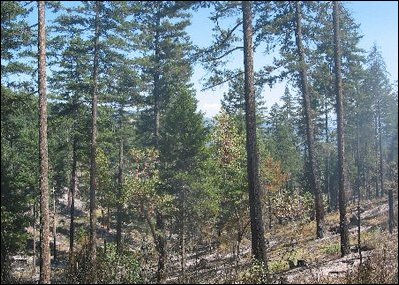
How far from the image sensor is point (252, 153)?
506 inches

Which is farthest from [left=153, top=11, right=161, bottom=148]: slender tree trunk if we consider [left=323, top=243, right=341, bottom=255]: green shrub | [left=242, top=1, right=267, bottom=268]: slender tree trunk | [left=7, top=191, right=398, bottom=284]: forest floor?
[left=242, top=1, right=267, bottom=268]: slender tree trunk

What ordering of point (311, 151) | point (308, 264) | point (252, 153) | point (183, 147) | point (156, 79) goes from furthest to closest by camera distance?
point (156, 79), point (183, 147), point (311, 151), point (308, 264), point (252, 153)

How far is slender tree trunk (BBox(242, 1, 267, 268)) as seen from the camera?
12.3 metres

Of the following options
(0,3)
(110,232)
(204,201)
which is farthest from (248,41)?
(110,232)

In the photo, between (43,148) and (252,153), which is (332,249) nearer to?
(252,153)

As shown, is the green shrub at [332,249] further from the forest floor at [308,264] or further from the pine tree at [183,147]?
the pine tree at [183,147]

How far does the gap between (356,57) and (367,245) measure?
22.6 meters

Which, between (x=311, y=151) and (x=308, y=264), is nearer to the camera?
(x=308, y=264)

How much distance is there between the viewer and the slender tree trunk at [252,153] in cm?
1231

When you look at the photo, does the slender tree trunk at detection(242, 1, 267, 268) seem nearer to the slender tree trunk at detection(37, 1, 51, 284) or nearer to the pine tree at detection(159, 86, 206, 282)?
the slender tree trunk at detection(37, 1, 51, 284)

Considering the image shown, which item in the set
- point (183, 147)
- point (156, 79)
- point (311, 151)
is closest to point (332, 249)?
point (311, 151)

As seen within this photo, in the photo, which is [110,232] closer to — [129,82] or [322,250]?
[129,82]

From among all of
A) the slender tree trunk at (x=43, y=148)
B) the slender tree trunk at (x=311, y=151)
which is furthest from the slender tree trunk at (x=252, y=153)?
the slender tree trunk at (x=311, y=151)

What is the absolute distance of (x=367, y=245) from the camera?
15.2 m
